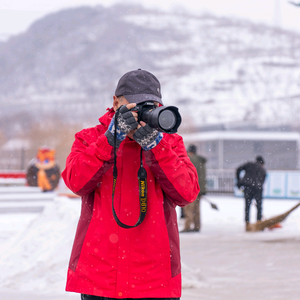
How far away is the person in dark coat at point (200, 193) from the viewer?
543 centimetres

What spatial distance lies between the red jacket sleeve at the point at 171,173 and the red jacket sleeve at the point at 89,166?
0.13m

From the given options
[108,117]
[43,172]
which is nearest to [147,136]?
[108,117]

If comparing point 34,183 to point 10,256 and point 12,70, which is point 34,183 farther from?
point 12,70

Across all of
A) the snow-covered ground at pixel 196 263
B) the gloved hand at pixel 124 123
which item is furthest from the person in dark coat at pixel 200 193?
the gloved hand at pixel 124 123

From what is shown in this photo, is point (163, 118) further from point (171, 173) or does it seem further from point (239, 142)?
point (239, 142)

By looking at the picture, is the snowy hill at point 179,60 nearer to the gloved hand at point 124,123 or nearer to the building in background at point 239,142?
the building in background at point 239,142

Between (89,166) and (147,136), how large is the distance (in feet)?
0.66

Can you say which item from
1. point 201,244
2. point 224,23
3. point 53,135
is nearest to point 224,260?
point 201,244

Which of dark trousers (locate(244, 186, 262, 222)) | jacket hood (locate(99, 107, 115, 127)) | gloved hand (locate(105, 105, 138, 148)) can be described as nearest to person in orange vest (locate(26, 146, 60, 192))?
dark trousers (locate(244, 186, 262, 222))

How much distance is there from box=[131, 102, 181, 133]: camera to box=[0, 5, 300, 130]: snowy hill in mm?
52303

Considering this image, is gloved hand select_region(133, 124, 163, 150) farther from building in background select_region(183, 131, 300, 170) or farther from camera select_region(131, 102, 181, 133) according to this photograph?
building in background select_region(183, 131, 300, 170)

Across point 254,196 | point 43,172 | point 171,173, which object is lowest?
point 43,172

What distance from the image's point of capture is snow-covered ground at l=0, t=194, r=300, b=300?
297 cm

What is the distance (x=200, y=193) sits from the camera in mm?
Result: 5469
